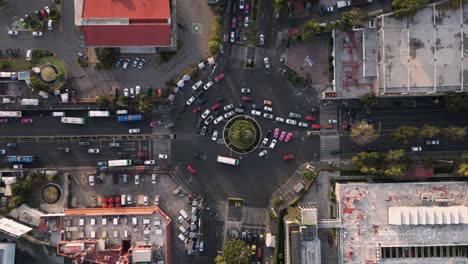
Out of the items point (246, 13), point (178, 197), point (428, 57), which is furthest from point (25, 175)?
point (428, 57)

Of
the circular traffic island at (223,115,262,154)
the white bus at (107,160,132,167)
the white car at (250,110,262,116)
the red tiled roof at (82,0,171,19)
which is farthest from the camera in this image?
the white car at (250,110,262,116)

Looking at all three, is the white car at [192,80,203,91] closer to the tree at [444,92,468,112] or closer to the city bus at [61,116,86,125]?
the city bus at [61,116,86,125]

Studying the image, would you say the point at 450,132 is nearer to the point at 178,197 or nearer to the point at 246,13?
the point at 246,13

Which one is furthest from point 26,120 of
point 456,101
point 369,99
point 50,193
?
point 456,101

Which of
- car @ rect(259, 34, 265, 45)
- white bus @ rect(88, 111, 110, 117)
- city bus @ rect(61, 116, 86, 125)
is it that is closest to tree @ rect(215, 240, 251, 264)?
white bus @ rect(88, 111, 110, 117)

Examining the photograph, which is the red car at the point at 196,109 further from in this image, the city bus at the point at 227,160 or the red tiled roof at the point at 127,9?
the red tiled roof at the point at 127,9

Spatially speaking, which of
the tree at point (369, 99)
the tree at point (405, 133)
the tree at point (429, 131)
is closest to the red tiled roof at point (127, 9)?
the tree at point (369, 99)

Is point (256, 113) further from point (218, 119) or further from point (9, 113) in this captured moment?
point (9, 113)
